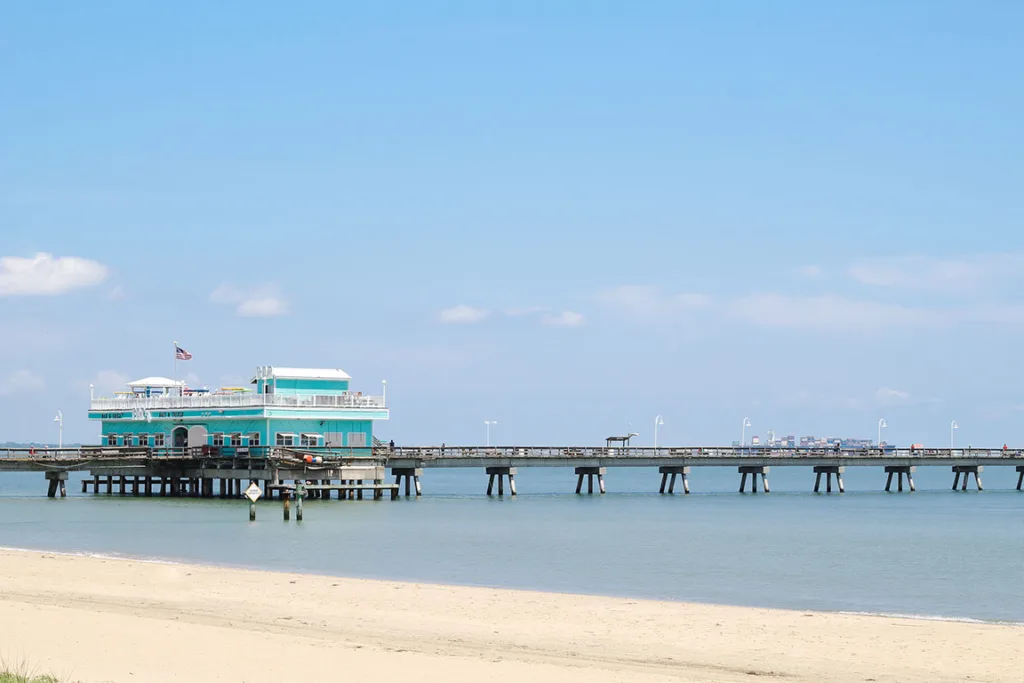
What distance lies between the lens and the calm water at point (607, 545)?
36.5 meters

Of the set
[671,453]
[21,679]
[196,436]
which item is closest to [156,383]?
[196,436]

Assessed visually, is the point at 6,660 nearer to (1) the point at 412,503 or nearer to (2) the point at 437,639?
(2) the point at 437,639

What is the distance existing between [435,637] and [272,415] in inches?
1787

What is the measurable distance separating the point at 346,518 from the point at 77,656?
3749 centimetres

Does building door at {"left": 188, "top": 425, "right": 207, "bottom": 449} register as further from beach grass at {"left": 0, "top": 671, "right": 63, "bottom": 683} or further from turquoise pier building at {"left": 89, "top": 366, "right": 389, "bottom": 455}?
beach grass at {"left": 0, "top": 671, "right": 63, "bottom": 683}

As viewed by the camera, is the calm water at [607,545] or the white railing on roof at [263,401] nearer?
the calm water at [607,545]

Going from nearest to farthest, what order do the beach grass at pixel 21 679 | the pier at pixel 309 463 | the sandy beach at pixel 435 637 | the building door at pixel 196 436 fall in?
the beach grass at pixel 21 679 → the sandy beach at pixel 435 637 → the pier at pixel 309 463 → the building door at pixel 196 436

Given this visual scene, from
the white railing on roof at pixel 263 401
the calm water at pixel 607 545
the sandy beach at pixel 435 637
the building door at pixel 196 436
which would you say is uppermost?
the white railing on roof at pixel 263 401

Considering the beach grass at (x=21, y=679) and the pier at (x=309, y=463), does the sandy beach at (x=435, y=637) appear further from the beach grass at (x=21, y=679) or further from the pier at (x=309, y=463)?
the pier at (x=309, y=463)

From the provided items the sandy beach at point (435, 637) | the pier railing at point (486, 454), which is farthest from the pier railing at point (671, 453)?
the sandy beach at point (435, 637)

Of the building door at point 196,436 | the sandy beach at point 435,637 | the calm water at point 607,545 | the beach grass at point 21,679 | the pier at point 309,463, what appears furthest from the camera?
the building door at point 196,436

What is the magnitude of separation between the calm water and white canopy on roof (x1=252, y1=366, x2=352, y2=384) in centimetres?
713

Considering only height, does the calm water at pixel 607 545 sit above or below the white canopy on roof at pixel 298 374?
below

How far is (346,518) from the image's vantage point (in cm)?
5869
